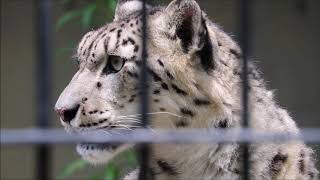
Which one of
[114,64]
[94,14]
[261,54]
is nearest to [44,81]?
[114,64]

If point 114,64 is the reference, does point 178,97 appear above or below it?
below

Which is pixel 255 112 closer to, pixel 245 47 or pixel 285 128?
pixel 285 128

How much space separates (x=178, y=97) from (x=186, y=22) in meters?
0.25

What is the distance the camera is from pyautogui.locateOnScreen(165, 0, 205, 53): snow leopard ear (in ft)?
8.82

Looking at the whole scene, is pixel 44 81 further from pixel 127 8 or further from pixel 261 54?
pixel 261 54

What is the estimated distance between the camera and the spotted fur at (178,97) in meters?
2.72

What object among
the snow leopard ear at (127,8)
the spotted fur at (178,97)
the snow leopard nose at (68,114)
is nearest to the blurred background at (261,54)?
the snow leopard ear at (127,8)

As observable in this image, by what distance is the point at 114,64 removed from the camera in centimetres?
284

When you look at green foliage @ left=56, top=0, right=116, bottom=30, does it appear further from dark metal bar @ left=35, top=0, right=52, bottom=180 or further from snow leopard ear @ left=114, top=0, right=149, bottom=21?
dark metal bar @ left=35, top=0, right=52, bottom=180

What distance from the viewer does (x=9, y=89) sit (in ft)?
20.6

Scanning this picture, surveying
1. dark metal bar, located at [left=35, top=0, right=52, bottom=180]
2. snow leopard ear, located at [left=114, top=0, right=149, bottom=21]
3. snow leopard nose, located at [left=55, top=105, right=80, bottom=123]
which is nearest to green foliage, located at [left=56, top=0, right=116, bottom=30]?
snow leopard ear, located at [left=114, top=0, right=149, bottom=21]

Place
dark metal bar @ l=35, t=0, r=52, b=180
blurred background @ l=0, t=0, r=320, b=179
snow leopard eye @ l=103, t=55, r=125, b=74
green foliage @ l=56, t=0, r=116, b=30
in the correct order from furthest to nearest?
blurred background @ l=0, t=0, r=320, b=179 → green foliage @ l=56, t=0, r=116, b=30 → snow leopard eye @ l=103, t=55, r=125, b=74 → dark metal bar @ l=35, t=0, r=52, b=180

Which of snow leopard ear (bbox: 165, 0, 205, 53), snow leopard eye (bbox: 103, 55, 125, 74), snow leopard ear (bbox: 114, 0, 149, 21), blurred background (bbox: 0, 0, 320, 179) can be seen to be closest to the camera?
snow leopard ear (bbox: 165, 0, 205, 53)

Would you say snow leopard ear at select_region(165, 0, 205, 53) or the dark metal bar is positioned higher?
snow leopard ear at select_region(165, 0, 205, 53)
